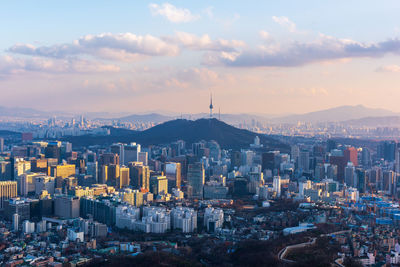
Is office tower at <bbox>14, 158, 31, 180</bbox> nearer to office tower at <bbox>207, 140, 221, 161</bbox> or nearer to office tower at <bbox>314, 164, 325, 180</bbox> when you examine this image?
office tower at <bbox>207, 140, 221, 161</bbox>

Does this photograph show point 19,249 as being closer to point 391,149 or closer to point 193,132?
point 391,149

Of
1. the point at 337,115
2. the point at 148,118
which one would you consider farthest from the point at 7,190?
the point at 337,115

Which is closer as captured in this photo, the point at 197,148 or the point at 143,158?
the point at 143,158

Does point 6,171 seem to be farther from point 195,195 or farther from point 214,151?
point 214,151

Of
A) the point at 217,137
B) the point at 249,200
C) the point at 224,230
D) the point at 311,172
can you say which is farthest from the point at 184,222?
the point at 217,137

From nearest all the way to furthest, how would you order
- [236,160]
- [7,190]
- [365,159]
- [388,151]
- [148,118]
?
1. [7,190]
2. [365,159]
3. [236,160]
4. [388,151]
5. [148,118]
